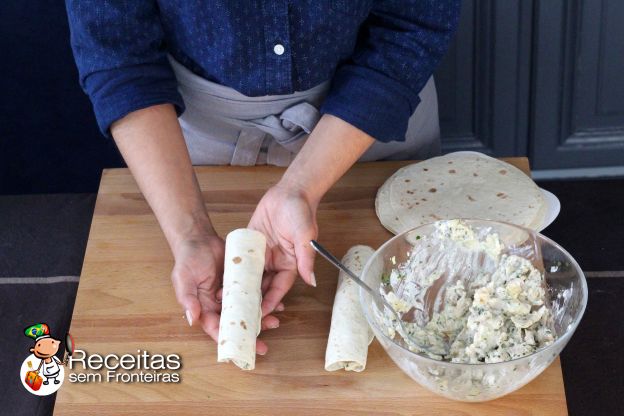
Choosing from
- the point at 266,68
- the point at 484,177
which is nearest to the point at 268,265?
the point at 266,68

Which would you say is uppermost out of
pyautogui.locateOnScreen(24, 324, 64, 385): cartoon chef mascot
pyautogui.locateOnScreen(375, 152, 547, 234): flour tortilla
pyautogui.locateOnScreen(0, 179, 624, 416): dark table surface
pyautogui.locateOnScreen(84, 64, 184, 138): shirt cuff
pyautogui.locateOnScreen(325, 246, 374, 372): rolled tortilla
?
pyautogui.locateOnScreen(84, 64, 184, 138): shirt cuff

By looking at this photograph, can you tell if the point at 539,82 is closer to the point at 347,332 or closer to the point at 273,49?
the point at 273,49

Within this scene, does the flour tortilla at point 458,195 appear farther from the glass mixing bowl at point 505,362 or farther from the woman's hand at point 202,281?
the woman's hand at point 202,281

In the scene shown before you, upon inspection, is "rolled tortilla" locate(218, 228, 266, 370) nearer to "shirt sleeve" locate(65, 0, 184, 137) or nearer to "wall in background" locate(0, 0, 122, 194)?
"shirt sleeve" locate(65, 0, 184, 137)

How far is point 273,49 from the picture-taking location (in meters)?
1.39

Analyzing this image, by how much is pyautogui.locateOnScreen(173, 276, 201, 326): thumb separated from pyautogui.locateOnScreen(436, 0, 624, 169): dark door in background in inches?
54.2

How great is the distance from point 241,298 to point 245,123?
0.48 meters

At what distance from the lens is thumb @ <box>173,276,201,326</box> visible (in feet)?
3.95

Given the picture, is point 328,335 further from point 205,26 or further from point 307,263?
point 205,26

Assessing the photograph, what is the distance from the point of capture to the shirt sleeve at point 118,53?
135cm

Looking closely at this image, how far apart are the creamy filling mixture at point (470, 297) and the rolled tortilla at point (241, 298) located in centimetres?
19

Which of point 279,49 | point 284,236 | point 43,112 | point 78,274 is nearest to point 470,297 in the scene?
point 284,236

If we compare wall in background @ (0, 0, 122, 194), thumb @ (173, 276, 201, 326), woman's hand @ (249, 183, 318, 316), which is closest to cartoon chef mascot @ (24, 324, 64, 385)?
thumb @ (173, 276, 201, 326)

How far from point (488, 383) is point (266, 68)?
2.25 ft
